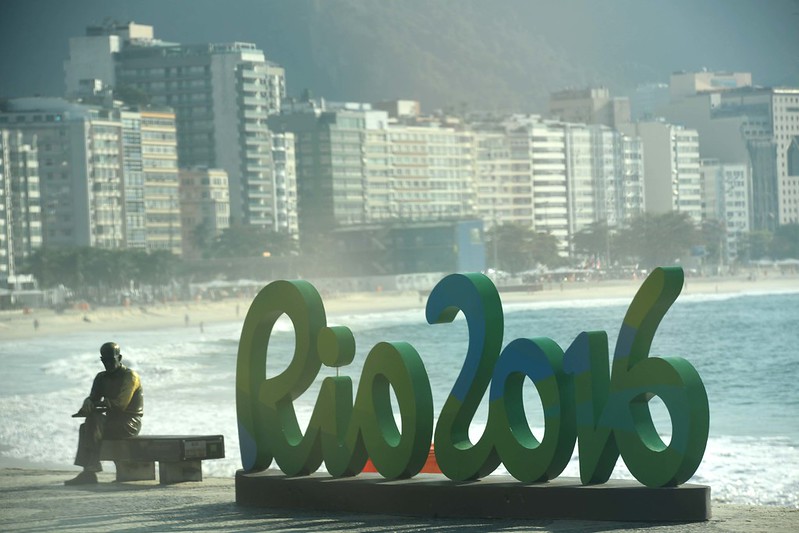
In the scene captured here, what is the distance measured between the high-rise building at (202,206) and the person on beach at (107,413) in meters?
114

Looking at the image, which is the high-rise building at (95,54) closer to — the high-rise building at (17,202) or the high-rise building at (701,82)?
the high-rise building at (17,202)

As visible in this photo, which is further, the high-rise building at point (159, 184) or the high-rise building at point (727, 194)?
the high-rise building at point (727, 194)

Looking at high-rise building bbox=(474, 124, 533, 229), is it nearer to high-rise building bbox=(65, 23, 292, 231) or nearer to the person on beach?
high-rise building bbox=(65, 23, 292, 231)

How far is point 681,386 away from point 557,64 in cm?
17289

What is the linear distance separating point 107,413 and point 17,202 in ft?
341

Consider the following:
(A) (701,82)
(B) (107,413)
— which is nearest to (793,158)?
(A) (701,82)

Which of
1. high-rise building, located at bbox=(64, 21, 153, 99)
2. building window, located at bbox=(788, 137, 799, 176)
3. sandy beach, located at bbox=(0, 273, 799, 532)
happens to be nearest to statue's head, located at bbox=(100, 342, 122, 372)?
sandy beach, located at bbox=(0, 273, 799, 532)

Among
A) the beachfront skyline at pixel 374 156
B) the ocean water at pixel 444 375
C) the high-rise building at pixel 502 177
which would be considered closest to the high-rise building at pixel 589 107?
the beachfront skyline at pixel 374 156

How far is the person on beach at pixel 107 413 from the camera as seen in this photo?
1156cm

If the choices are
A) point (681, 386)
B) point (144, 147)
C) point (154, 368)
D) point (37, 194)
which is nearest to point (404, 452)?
point (681, 386)

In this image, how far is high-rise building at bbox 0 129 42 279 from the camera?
109m

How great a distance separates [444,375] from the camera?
4259cm

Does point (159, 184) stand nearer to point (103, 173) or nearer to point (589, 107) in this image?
point (103, 173)

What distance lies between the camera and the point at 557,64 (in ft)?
587
